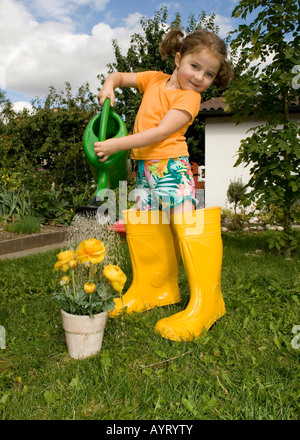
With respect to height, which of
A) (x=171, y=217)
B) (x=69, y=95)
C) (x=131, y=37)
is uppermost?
(x=131, y=37)

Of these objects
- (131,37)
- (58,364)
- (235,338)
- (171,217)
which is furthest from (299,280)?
(131,37)

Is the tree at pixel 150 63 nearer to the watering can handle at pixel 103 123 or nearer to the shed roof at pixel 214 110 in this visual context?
the shed roof at pixel 214 110

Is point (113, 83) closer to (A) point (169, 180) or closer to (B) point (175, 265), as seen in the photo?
(A) point (169, 180)

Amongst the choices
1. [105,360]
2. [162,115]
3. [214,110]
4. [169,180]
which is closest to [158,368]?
[105,360]

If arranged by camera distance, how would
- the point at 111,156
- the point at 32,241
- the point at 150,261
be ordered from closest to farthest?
the point at 111,156, the point at 150,261, the point at 32,241

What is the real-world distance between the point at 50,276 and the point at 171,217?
1358mm

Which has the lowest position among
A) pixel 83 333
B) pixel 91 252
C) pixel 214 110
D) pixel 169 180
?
pixel 83 333

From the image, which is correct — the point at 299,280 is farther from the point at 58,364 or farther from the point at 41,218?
the point at 41,218

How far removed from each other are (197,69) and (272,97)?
2.04 metres

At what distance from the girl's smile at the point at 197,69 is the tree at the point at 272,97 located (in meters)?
1.61

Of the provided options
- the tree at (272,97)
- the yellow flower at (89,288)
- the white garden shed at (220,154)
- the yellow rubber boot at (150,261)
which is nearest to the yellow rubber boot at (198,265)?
the yellow rubber boot at (150,261)

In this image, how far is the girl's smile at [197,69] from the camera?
173 centimetres

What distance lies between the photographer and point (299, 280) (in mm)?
2566

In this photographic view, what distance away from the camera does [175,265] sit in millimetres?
2094
